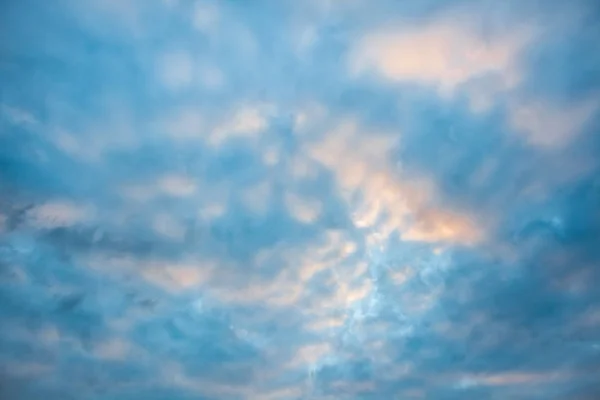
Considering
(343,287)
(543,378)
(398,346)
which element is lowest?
(543,378)

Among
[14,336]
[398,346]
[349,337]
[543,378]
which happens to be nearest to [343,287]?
[349,337]

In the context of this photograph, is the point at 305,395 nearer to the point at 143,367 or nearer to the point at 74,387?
the point at 143,367

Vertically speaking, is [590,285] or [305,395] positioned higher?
[590,285]

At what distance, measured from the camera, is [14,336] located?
32844mm

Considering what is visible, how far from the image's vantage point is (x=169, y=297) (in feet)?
97.6

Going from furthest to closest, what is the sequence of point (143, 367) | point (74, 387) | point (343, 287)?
point (74, 387), point (143, 367), point (343, 287)

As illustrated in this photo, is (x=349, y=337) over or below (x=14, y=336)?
below

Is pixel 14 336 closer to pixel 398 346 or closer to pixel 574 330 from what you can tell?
pixel 398 346

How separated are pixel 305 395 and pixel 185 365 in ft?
35.3

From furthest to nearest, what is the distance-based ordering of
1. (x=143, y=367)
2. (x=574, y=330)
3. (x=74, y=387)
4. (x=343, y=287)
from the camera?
1. (x=74, y=387)
2. (x=143, y=367)
3. (x=574, y=330)
4. (x=343, y=287)

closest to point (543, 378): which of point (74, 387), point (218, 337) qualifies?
point (218, 337)

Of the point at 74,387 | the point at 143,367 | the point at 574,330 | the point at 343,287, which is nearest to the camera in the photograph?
the point at 343,287

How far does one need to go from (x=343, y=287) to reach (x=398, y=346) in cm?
857

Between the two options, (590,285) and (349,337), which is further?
(349,337)
